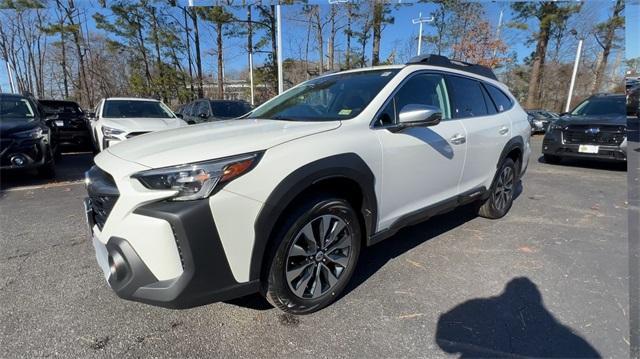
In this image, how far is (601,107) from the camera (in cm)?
827

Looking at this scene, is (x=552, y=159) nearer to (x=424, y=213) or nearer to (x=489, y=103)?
(x=489, y=103)

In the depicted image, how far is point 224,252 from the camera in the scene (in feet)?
6.29

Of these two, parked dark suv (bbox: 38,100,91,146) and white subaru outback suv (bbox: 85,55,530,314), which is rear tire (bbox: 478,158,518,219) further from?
parked dark suv (bbox: 38,100,91,146)

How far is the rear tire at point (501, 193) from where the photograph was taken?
14.1ft

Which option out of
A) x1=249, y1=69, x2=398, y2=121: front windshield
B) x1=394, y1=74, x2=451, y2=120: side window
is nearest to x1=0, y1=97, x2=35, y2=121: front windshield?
x1=249, y1=69, x2=398, y2=121: front windshield

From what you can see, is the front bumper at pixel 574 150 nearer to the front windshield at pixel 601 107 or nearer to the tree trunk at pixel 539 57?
the front windshield at pixel 601 107

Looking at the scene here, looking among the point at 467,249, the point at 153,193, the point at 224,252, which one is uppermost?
the point at 153,193

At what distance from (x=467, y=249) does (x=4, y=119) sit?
7.17 metres

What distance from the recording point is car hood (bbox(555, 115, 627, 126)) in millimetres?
7332

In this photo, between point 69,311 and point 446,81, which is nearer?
point 69,311

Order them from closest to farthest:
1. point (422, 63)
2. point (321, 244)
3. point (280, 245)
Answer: point (280, 245)
point (321, 244)
point (422, 63)

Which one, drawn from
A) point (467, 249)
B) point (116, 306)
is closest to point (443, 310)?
point (467, 249)

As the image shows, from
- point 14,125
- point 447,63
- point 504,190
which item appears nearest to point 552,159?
point 504,190

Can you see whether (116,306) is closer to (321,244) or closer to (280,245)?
(280,245)
